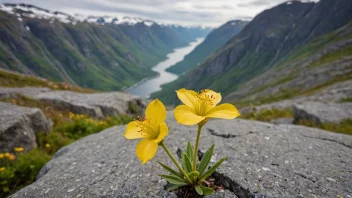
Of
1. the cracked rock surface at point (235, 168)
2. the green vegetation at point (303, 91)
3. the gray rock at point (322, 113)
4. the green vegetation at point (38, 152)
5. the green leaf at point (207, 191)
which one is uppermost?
the green leaf at point (207, 191)

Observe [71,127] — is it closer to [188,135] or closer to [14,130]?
[14,130]

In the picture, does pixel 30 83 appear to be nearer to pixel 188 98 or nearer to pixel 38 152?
pixel 38 152

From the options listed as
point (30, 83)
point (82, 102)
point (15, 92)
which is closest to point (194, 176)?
point (82, 102)

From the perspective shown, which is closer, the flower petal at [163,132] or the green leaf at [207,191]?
the flower petal at [163,132]

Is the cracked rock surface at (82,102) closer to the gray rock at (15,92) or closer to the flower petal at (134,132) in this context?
the gray rock at (15,92)

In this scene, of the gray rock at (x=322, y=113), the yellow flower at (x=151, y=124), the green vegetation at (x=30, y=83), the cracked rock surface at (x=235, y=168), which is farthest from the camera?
the green vegetation at (x=30, y=83)

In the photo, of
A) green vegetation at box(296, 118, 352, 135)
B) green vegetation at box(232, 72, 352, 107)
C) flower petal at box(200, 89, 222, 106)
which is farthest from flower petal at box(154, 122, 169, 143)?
green vegetation at box(232, 72, 352, 107)

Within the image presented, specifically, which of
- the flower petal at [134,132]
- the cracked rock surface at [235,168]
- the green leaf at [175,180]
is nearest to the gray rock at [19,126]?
the cracked rock surface at [235,168]

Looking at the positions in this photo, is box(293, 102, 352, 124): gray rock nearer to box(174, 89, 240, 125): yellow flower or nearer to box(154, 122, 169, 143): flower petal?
box(174, 89, 240, 125): yellow flower
